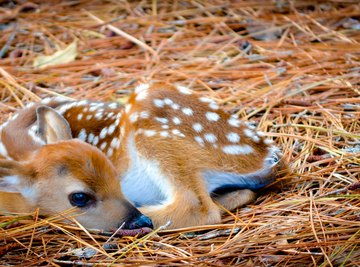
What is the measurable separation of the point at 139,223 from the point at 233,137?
2.79 ft

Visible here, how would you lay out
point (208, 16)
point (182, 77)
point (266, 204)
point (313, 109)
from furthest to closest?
point (208, 16) → point (182, 77) → point (313, 109) → point (266, 204)

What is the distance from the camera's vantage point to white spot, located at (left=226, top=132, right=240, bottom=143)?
425 cm

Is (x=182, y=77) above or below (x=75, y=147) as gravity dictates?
below

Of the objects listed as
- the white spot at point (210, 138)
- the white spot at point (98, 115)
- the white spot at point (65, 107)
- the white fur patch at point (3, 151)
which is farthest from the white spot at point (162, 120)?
the white fur patch at point (3, 151)

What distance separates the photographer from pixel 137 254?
355 centimetres

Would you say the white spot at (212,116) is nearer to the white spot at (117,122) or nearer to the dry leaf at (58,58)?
the white spot at (117,122)

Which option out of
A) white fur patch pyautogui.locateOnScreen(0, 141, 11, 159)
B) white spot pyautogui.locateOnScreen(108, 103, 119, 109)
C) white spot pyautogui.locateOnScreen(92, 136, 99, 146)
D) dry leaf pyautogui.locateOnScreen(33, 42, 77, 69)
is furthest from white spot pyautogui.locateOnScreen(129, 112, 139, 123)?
dry leaf pyautogui.locateOnScreen(33, 42, 77, 69)

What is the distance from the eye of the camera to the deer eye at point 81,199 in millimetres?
3773

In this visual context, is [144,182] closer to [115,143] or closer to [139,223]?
[115,143]

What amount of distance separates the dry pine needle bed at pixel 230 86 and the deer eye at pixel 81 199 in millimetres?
120

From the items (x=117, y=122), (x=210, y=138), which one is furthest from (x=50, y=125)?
(x=210, y=138)

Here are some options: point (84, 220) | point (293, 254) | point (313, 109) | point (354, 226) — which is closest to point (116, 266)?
point (84, 220)

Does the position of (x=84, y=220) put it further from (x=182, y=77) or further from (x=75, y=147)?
(x=182, y=77)

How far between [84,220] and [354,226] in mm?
1374
